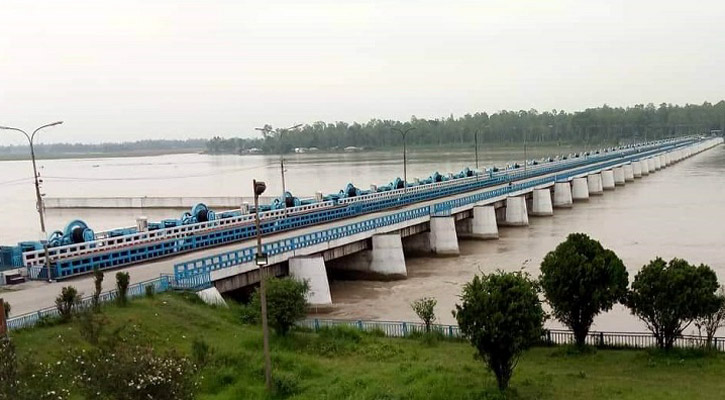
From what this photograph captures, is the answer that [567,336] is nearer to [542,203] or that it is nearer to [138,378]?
[138,378]

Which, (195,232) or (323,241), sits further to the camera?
(195,232)

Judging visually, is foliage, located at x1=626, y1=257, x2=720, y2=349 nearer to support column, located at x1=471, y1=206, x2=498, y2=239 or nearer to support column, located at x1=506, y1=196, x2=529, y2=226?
support column, located at x1=471, y1=206, x2=498, y2=239

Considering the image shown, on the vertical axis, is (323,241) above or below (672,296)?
below

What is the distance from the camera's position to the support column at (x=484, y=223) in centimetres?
5041

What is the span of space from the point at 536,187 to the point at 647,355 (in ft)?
157

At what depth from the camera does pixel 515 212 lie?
56.6 m

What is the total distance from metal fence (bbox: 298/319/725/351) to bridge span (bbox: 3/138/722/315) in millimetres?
6020

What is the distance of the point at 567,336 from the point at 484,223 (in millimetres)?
29527

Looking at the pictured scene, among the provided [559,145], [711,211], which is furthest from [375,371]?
[559,145]

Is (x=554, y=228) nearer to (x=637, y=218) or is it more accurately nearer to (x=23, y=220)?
(x=637, y=218)

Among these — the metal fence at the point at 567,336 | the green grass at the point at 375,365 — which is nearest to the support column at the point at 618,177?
the metal fence at the point at 567,336

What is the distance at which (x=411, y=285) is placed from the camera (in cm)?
3506

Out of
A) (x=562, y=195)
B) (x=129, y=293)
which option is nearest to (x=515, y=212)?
(x=562, y=195)

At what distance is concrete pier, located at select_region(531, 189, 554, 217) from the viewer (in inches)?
2488
